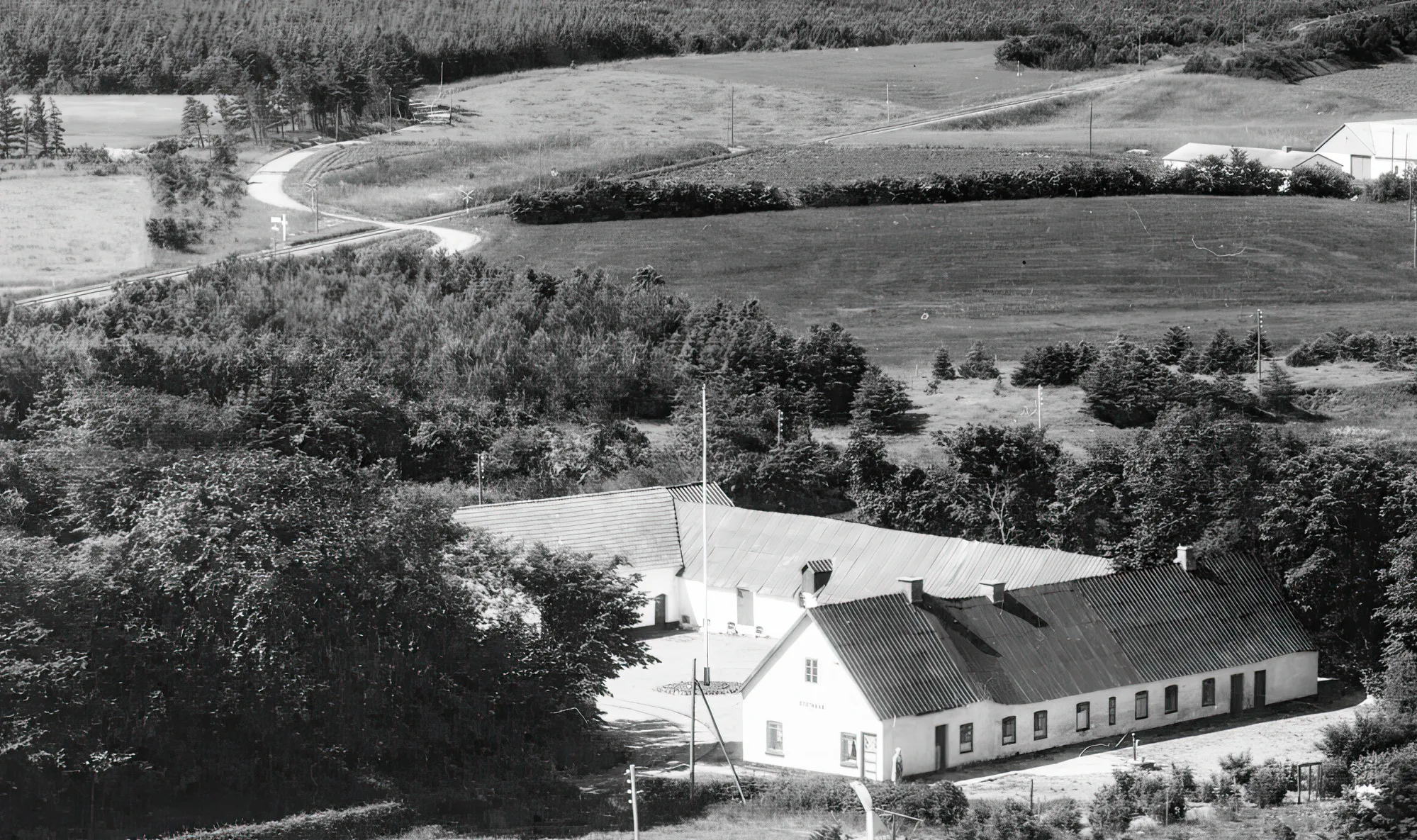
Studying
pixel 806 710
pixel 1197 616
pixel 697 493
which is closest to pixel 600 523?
pixel 697 493

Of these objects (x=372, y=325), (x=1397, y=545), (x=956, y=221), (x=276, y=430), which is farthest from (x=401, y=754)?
(x=956, y=221)

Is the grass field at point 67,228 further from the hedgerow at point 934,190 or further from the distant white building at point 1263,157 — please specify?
the distant white building at point 1263,157

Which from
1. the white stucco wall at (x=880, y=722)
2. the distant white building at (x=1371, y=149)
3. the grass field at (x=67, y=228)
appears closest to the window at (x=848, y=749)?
the white stucco wall at (x=880, y=722)

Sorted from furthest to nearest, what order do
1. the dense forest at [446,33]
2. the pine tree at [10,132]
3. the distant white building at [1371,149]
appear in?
the dense forest at [446,33]
the pine tree at [10,132]
the distant white building at [1371,149]

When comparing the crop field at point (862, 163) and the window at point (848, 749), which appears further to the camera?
the crop field at point (862, 163)

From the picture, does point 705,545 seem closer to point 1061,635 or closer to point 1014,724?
point 1061,635

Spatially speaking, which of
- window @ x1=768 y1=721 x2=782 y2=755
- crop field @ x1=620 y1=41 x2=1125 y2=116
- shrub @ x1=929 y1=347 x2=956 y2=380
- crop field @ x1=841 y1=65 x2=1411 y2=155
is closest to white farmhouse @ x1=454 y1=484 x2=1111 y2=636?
window @ x1=768 y1=721 x2=782 y2=755

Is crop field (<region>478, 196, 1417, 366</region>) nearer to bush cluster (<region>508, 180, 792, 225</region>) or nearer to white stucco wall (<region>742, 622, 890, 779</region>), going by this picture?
bush cluster (<region>508, 180, 792, 225</region>)

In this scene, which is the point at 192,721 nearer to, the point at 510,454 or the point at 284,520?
the point at 284,520
